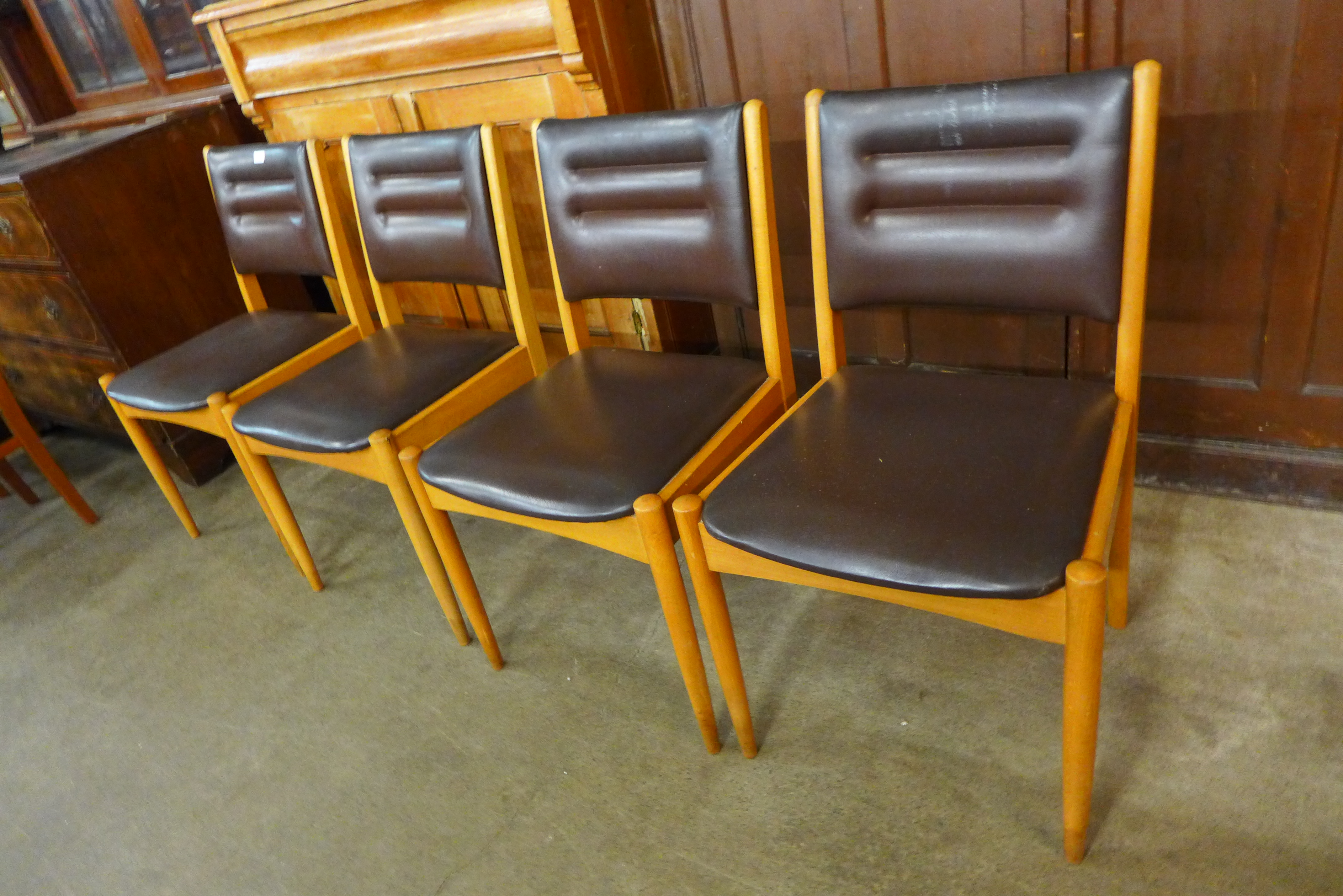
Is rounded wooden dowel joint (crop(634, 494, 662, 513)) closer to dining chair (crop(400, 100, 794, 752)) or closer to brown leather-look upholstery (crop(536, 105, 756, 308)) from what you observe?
dining chair (crop(400, 100, 794, 752))

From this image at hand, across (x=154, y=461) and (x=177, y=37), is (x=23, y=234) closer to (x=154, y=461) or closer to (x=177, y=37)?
(x=154, y=461)

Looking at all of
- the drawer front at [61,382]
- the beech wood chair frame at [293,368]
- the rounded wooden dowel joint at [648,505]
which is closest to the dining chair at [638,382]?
the rounded wooden dowel joint at [648,505]

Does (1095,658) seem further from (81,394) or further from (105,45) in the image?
(105,45)

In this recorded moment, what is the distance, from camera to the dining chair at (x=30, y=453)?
7.45 feet

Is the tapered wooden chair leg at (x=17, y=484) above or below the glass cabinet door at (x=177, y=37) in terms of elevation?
below

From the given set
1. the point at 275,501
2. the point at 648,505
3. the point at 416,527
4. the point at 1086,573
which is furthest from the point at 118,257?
the point at 1086,573

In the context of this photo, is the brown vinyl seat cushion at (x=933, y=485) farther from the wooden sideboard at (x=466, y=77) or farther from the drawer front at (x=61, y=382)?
the drawer front at (x=61, y=382)

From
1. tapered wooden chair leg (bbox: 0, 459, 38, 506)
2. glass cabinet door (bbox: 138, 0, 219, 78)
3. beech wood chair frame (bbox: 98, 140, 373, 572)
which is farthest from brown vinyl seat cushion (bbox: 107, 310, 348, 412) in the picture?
glass cabinet door (bbox: 138, 0, 219, 78)

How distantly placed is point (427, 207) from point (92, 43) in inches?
74.8

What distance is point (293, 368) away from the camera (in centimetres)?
188

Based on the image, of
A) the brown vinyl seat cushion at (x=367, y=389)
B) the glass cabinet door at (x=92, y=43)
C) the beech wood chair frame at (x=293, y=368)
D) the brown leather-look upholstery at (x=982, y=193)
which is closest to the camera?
the brown leather-look upholstery at (x=982, y=193)

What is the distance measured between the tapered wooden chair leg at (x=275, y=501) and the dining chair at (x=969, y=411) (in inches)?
42.7

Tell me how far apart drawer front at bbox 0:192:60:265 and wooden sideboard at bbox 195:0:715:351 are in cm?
57

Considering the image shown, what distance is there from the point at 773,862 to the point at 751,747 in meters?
0.18
